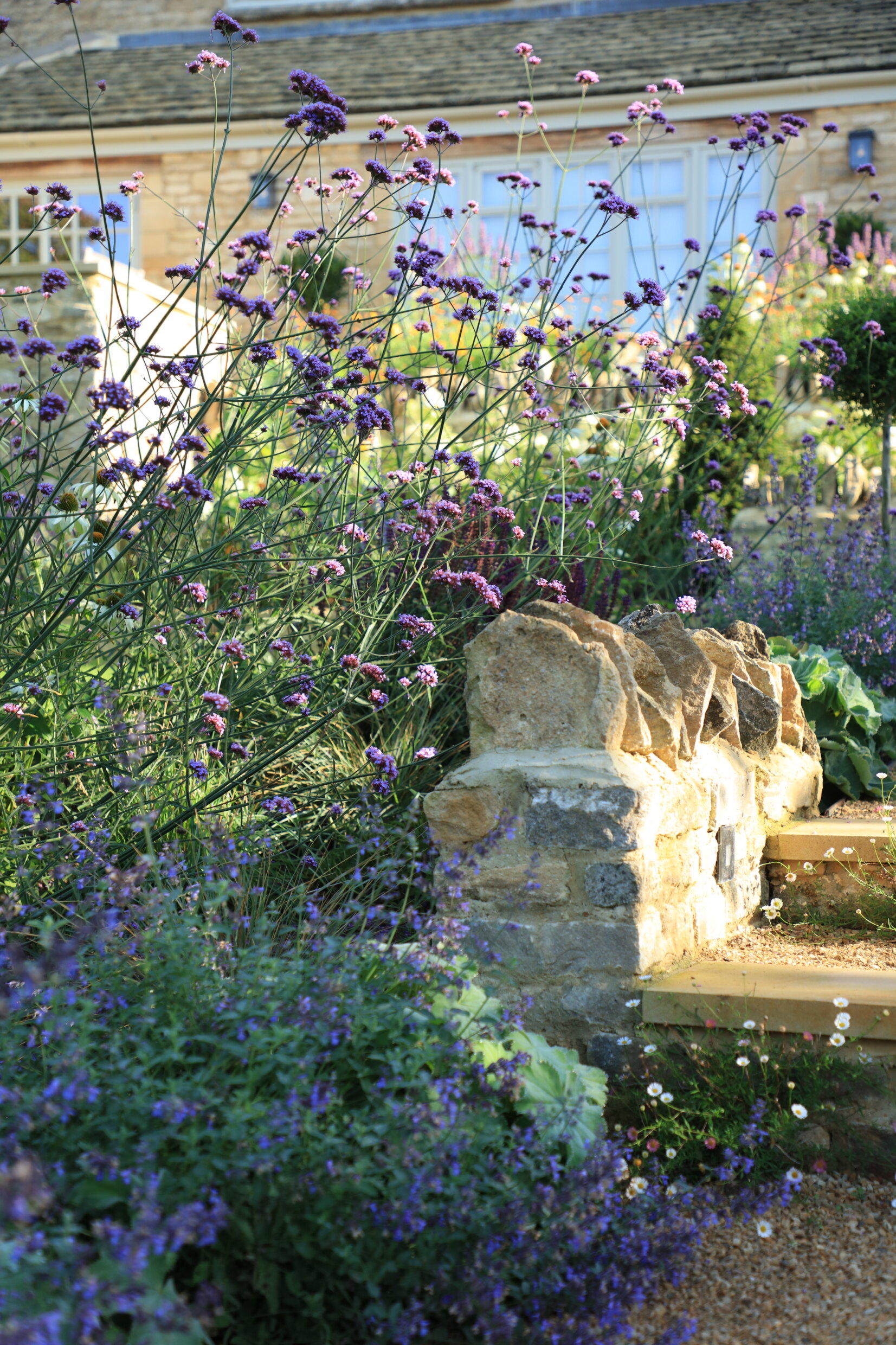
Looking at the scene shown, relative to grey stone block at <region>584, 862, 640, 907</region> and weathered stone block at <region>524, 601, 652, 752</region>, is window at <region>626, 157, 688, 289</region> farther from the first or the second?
grey stone block at <region>584, 862, 640, 907</region>

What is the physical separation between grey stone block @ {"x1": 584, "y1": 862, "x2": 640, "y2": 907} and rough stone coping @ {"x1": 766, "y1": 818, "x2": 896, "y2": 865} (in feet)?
3.54

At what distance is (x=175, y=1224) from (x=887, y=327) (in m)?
5.88

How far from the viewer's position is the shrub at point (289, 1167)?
1.53m

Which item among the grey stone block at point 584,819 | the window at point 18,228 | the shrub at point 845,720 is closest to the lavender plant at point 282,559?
the grey stone block at point 584,819

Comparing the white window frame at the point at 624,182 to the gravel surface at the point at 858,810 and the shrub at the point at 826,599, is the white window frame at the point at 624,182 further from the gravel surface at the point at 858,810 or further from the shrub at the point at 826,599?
the gravel surface at the point at 858,810

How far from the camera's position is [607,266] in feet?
39.5

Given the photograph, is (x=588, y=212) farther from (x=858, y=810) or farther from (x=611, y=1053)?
(x=611, y=1053)

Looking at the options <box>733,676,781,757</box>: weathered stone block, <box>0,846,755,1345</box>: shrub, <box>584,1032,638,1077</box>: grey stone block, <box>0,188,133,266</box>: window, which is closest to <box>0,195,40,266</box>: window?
<box>0,188,133,266</box>: window

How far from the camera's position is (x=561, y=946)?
255 centimetres

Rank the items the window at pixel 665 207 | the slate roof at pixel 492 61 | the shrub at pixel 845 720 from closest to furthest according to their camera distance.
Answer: the shrub at pixel 845 720
the slate roof at pixel 492 61
the window at pixel 665 207

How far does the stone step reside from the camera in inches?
92.6

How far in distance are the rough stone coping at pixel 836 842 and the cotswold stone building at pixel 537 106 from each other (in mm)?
8614

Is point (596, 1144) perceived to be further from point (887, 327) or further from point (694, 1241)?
point (887, 327)

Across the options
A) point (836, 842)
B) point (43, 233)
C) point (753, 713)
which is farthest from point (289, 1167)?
point (43, 233)
